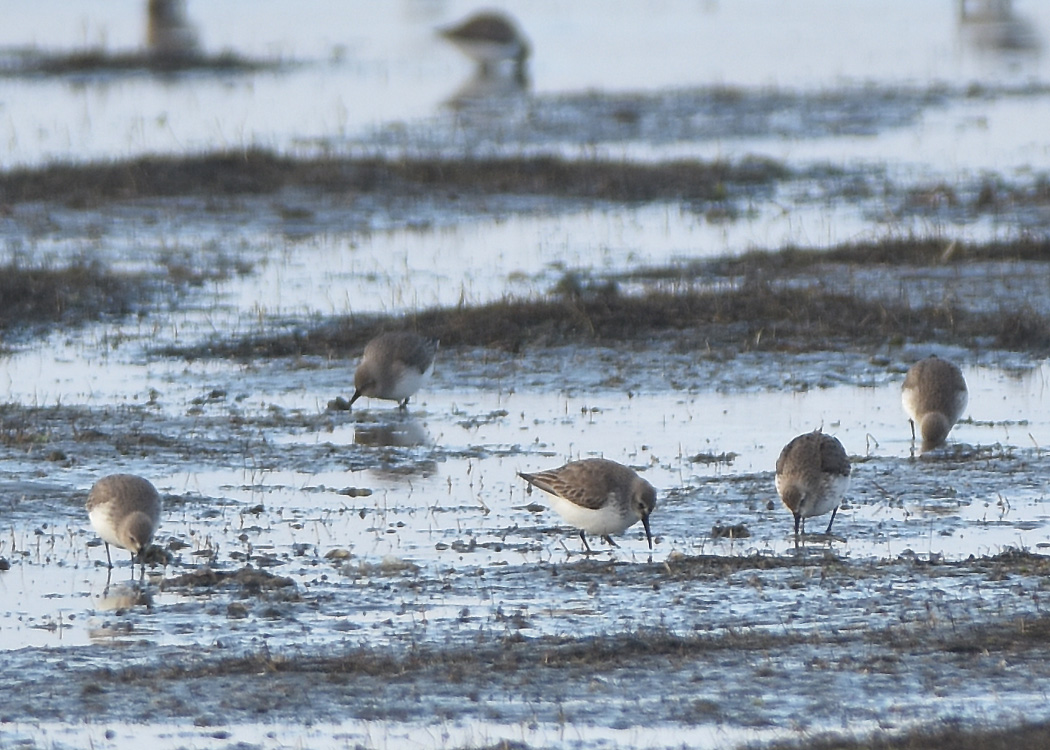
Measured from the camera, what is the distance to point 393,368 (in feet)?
46.8

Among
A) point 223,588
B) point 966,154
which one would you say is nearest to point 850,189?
point 966,154

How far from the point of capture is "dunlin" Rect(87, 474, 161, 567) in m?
9.86

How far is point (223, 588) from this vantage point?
9.62 meters

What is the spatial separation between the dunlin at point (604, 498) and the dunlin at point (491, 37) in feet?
105

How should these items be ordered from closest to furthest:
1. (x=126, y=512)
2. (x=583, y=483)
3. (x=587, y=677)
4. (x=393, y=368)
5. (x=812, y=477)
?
(x=587, y=677) → (x=126, y=512) → (x=583, y=483) → (x=812, y=477) → (x=393, y=368)

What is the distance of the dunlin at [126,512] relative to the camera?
986 cm

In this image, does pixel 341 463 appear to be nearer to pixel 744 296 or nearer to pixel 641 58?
pixel 744 296

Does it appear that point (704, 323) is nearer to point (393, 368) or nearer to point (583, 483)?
point (393, 368)

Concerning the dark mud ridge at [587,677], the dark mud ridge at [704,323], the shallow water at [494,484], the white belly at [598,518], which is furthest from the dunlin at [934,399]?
the dark mud ridge at [587,677]

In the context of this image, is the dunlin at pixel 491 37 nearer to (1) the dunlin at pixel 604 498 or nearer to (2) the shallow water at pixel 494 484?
(2) the shallow water at pixel 494 484

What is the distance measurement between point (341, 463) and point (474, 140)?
18433 mm

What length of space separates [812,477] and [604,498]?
3.89 feet

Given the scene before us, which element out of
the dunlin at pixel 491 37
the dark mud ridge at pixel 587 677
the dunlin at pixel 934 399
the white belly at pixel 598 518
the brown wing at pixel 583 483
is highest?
the dunlin at pixel 491 37

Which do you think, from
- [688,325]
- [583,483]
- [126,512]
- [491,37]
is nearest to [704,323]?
[688,325]
